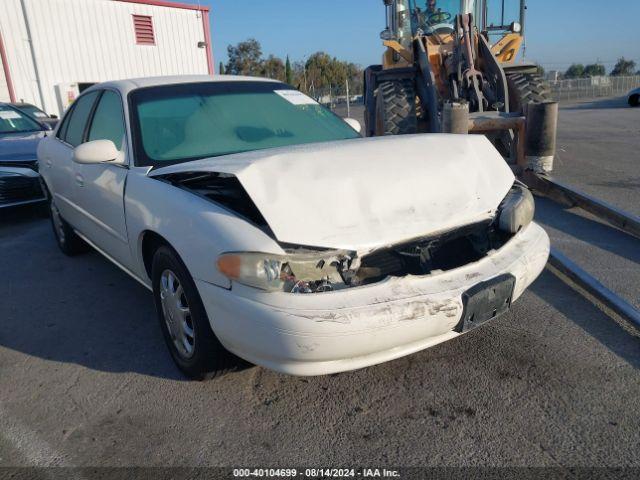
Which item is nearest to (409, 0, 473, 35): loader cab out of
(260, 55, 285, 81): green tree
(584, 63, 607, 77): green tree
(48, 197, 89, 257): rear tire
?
(48, 197, 89, 257): rear tire

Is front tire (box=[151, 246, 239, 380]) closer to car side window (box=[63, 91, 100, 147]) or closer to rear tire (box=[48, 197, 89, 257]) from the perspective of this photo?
car side window (box=[63, 91, 100, 147])

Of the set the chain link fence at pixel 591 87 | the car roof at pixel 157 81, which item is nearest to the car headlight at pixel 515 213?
the car roof at pixel 157 81

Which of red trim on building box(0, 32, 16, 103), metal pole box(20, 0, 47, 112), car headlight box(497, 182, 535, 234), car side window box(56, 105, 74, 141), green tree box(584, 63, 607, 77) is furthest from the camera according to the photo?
green tree box(584, 63, 607, 77)

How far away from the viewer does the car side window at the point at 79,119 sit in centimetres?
412

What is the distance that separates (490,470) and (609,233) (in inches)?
138

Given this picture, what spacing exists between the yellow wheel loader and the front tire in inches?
158

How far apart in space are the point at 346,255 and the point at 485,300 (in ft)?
2.17

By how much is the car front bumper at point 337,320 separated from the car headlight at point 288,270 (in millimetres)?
58

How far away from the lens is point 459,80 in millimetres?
6965

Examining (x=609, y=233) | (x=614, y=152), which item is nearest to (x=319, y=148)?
(x=609, y=233)

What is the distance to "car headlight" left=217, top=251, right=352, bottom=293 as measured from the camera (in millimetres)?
2150

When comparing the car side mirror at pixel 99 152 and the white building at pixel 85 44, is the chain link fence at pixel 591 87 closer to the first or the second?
the white building at pixel 85 44

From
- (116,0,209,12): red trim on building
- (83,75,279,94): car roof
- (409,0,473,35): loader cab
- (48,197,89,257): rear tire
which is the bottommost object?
(48,197,89,257): rear tire

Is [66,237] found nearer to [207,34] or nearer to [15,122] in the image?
[15,122]
